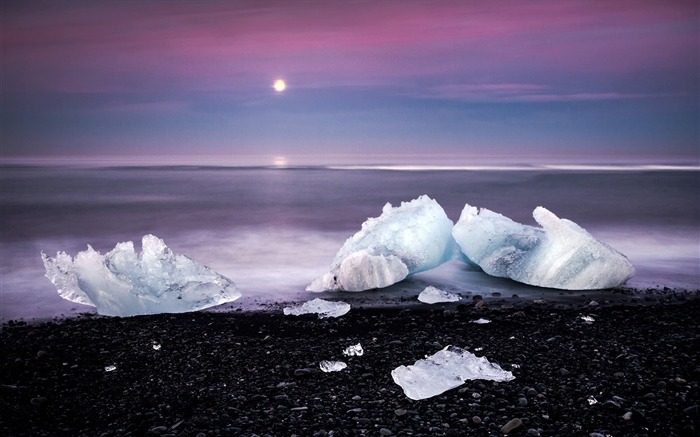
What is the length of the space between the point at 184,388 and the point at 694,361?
9.92 feet

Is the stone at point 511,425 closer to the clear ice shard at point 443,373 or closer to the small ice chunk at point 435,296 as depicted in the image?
the clear ice shard at point 443,373

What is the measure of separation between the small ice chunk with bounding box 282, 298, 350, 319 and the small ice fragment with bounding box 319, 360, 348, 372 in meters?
1.13

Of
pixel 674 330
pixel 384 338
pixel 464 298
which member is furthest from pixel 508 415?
pixel 464 298

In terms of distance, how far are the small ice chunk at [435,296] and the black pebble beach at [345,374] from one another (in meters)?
0.28

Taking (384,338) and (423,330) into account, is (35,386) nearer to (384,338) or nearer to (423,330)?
(384,338)

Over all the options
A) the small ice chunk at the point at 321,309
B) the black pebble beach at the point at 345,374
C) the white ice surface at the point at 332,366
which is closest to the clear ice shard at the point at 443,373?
the black pebble beach at the point at 345,374

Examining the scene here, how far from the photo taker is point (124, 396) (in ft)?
10.9

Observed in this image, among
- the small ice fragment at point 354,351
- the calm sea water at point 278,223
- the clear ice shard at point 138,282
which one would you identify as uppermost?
the clear ice shard at point 138,282

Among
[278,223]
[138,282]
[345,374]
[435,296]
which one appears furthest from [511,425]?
[278,223]

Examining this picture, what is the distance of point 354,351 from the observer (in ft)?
12.6

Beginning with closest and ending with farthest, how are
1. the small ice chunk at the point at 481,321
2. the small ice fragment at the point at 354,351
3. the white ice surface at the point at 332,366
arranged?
the white ice surface at the point at 332,366, the small ice fragment at the point at 354,351, the small ice chunk at the point at 481,321

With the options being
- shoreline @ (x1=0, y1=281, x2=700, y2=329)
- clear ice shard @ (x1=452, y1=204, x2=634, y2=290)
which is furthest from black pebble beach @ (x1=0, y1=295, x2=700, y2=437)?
clear ice shard @ (x1=452, y1=204, x2=634, y2=290)

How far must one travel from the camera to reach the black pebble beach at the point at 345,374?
115 inches

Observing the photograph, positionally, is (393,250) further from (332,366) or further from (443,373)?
A: (443,373)
